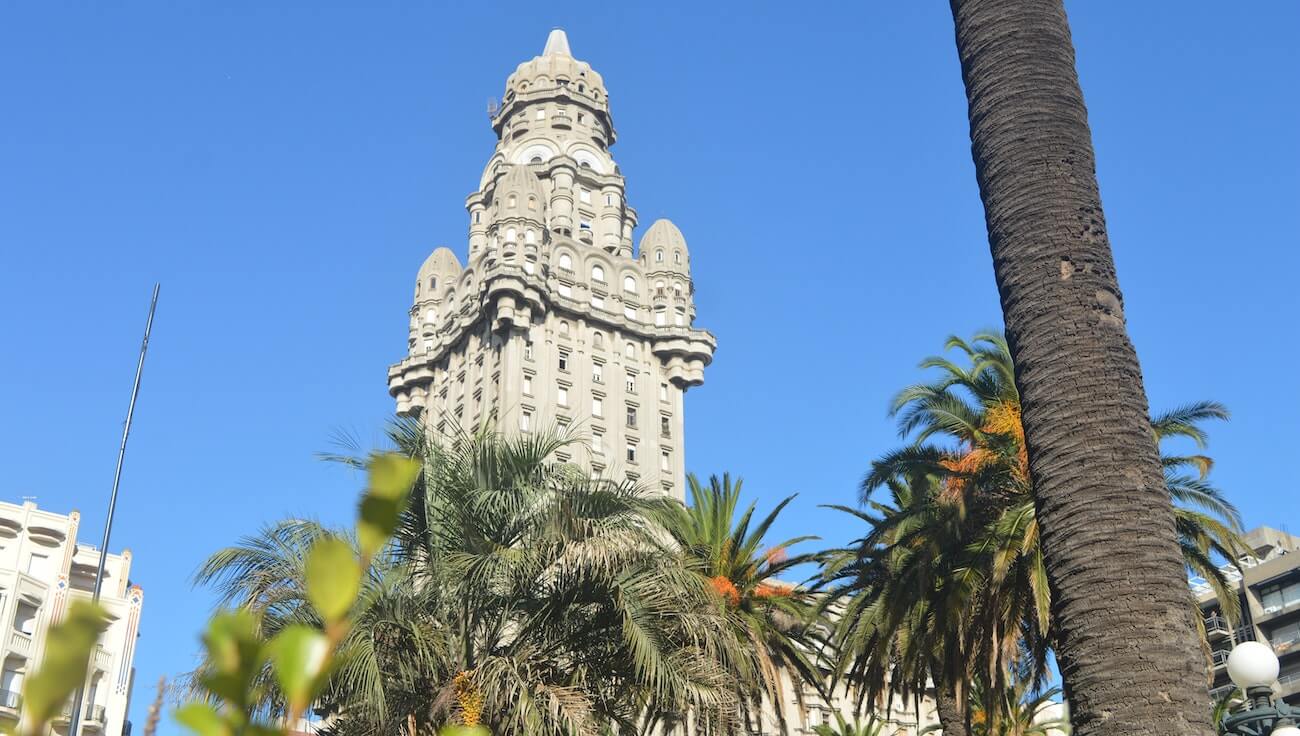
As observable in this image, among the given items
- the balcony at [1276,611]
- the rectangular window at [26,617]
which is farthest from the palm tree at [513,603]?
the balcony at [1276,611]

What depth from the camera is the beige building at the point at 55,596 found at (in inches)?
1817

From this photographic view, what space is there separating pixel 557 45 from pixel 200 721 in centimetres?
10024

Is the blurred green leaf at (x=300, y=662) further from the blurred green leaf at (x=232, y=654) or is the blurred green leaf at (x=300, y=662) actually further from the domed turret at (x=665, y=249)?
the domed turret at (x=665, y=249)

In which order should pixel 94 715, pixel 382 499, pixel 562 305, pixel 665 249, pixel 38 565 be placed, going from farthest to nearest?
pixel 665 249 < pixel 562 305 < pixel 38 565 < pixel 94 715 < pixel 382 499

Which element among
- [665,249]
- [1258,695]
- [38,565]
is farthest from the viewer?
[665,249]

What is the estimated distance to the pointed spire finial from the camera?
97062 millimetres

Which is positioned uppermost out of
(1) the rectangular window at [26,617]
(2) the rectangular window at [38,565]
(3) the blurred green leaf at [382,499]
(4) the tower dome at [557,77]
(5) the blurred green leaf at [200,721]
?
(4) the tower dome at [557,77]

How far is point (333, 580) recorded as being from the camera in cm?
129

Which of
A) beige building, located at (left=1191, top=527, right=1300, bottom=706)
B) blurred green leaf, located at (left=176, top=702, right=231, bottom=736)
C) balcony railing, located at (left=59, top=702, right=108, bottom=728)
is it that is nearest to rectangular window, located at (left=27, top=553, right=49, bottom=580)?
balcony railing, located at (left=59, top=702, right=108, bottom=728)

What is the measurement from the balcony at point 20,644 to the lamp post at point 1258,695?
140 feet

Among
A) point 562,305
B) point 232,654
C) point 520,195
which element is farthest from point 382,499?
point 520,195

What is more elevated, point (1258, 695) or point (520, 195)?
point (520, 195)

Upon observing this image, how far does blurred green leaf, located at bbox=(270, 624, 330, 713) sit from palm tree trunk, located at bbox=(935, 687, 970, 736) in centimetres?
2546

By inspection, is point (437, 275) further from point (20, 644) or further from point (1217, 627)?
point (1217, 627)
